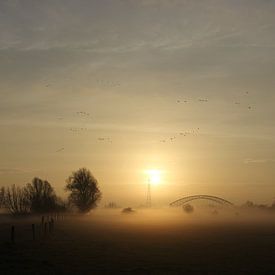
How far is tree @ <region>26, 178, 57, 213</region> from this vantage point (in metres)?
124

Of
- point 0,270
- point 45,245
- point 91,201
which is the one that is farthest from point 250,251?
point 91,201

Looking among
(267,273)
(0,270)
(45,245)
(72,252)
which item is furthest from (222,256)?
(0,270)

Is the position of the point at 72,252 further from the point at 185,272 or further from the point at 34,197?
the point at 34,197

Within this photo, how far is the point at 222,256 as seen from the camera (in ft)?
98.4

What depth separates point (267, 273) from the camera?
76.7ft

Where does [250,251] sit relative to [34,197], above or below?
below

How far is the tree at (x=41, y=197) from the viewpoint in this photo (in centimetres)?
12431

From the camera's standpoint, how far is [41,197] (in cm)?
13188

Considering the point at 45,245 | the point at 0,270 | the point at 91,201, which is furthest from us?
the point at 91,201

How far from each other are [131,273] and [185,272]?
99.8 inches

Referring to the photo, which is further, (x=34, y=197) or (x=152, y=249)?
(x=34, y=197)

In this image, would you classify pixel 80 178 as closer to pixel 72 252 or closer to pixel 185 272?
pixel 72 252

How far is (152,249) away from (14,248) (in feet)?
29.7

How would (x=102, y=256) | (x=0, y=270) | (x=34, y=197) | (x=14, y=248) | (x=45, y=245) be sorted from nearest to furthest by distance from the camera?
(x=0, y=270) → (x=102, y=256) → (x=14, y=248) → (x=45, y=245) → (x=34, y=197)
